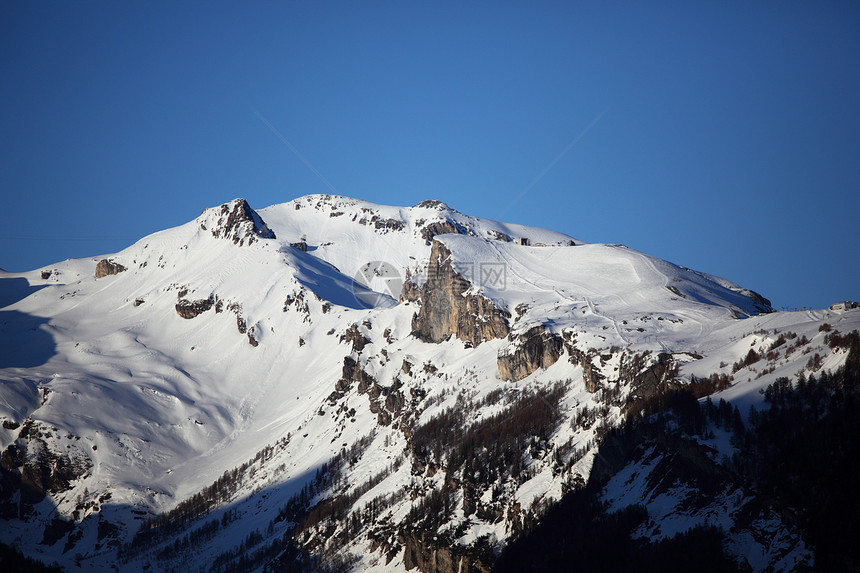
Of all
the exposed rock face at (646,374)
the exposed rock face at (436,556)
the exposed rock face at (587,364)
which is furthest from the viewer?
the exposed rock face at (587,364)

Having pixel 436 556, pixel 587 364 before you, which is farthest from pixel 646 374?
pixel 436 556

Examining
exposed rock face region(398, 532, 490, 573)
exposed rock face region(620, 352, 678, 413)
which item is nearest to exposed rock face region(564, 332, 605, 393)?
exposed rock face region(620, 352, 678, 413)

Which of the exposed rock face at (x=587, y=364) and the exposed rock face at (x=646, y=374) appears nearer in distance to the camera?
the exposed rock face at (x=646, y=374)

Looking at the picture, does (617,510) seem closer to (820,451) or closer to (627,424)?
(627,424)

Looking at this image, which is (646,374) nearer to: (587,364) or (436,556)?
(587,364)

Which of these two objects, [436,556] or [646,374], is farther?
[646,374]

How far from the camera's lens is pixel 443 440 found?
185000mm

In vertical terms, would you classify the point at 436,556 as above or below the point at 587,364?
below

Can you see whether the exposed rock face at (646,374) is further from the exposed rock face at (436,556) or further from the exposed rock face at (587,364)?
the exposed rock face at (436,556)

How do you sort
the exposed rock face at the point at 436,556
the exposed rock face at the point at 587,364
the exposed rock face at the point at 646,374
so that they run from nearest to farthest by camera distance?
the exposed rock face at the point at 436,556 < the exposed rock face at the point at 646,374 < the exposed rock face at the point at 587,364

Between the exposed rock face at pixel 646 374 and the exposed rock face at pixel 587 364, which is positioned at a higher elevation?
the exposed rock face at pixel 587 364

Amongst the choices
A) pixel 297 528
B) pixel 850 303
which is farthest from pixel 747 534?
pixel 297 528

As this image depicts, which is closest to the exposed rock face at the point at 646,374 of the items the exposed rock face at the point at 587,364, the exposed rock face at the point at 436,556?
the exposed rock face at the point at 587,364

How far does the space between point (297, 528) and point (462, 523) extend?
167 feet
